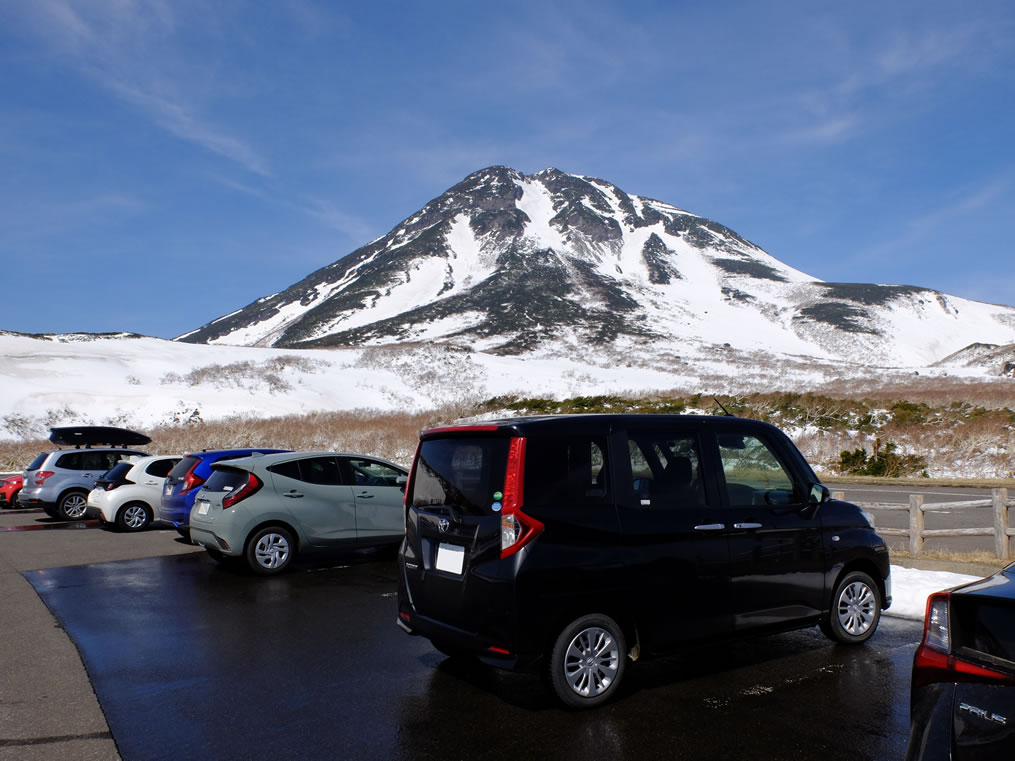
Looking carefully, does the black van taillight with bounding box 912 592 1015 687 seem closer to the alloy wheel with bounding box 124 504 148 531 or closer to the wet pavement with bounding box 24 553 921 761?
the wet pavement with bounding box 24 553 921 761

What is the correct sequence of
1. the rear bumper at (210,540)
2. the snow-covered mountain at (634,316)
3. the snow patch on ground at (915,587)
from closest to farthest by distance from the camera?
the snow patch on ground at (915,587)
the rear bumper at (210,540)
the snow-covered mountain at (634,316)


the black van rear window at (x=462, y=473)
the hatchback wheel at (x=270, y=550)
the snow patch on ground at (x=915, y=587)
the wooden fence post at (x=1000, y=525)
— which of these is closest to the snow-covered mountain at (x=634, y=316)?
the wooden fence post at (x=1000, y=525)

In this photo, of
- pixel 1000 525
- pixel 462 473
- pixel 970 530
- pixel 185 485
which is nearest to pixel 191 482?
pixel 185 485

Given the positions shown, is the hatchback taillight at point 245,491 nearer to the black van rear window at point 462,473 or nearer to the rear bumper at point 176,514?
the rear bumper at point 176,514

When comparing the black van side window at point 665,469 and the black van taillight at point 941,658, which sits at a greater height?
the black van side window at point 665,469

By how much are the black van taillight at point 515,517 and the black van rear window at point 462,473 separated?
8 cm

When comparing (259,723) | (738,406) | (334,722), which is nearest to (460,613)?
(334,722)

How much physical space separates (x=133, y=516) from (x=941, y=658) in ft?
48.1

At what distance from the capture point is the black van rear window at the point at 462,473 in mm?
5215

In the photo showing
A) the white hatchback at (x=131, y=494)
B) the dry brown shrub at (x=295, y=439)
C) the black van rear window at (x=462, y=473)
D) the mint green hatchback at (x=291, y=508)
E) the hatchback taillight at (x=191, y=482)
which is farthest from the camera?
the dry brown shrub at (x=295, y=439)

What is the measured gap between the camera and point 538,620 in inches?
193

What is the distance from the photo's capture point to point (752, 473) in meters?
6.23

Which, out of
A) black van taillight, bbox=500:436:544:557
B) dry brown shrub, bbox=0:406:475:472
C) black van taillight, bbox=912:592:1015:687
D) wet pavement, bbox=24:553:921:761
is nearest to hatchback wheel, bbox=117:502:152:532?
wet pavement, bbox=24:553:921:761

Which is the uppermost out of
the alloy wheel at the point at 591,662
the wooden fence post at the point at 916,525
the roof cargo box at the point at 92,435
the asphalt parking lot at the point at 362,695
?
the roof cargo box at the point at 92,435
